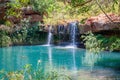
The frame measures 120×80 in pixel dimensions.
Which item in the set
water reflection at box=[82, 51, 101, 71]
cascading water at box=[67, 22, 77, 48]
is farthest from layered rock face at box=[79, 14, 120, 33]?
water reflection at box=[82, 51, 101, 71]

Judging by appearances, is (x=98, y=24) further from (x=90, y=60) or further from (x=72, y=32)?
(x=90, y=60)

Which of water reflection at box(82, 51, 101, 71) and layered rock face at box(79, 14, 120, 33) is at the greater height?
layered rock face at box(79, 14, 120, 33)

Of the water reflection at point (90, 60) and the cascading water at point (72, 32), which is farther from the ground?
the cascading water at point (72, 32)

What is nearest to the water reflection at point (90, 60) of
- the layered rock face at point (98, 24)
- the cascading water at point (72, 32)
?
the layered rock face at point (98, 24)

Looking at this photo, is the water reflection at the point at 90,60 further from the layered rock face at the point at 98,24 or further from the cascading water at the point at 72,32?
the cascading water at the point at 72,32

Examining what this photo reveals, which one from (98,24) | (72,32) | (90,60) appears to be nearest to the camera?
(90,60)

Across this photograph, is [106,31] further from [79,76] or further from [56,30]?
[79,76]

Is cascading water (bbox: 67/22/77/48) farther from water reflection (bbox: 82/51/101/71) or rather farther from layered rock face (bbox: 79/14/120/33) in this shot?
water reflection (bbox: 82/51/101/71)

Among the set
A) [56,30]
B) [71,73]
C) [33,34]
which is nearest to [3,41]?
[33,34]

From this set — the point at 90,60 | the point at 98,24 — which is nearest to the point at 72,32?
the point at 98,24

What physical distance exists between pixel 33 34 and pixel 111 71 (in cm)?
1291

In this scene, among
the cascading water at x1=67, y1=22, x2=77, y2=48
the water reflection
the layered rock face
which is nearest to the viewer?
the water reflection

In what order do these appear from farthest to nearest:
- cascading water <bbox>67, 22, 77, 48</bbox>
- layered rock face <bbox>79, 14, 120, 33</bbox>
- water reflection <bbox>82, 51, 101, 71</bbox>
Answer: cascading water <bbox>67, 22, 77, 48</bbox>
layered rock face <bbox>79, 14, 120, 33</bbox>
water reflection <bbox>82, 51, 101, 71</bbox>

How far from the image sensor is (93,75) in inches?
389
